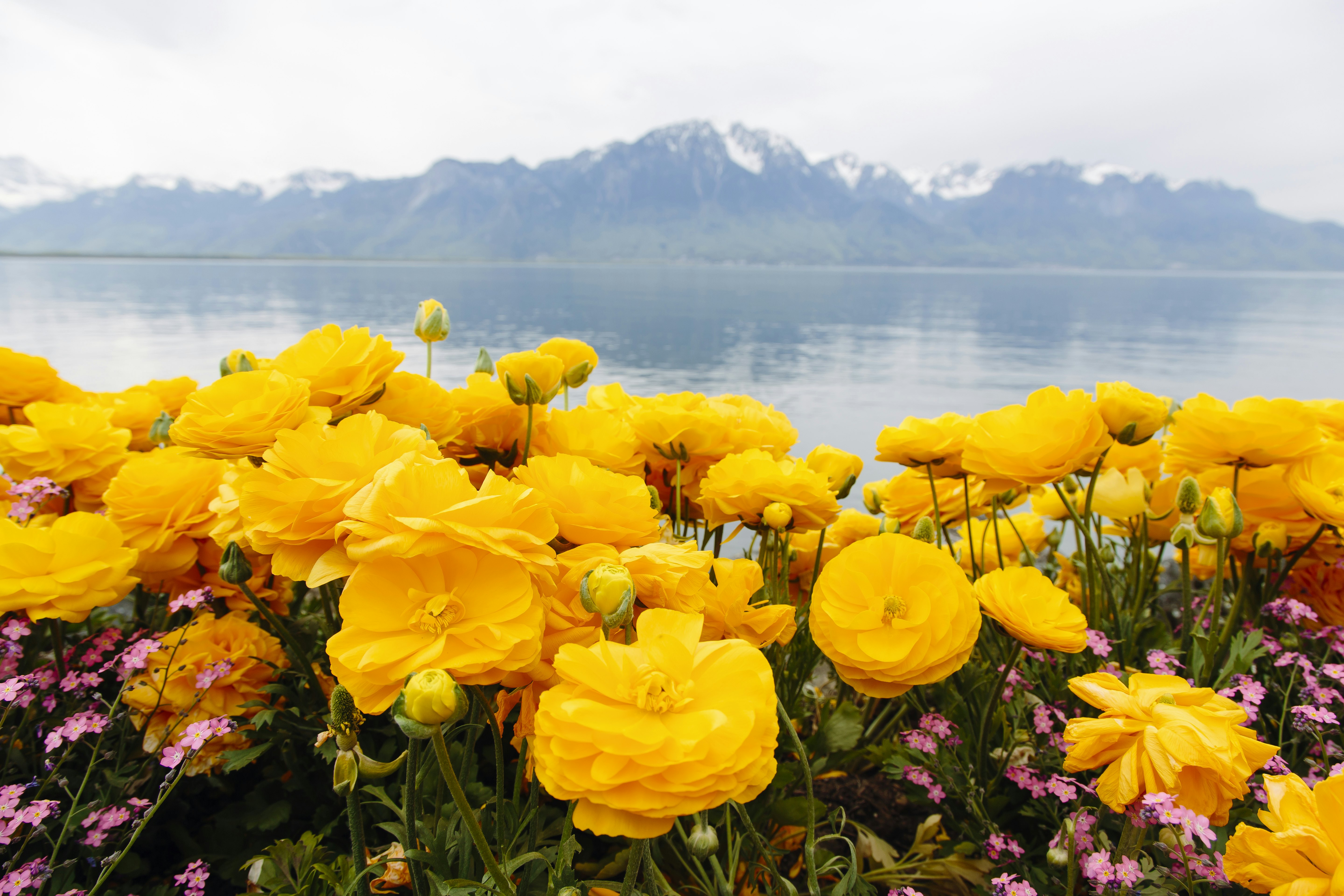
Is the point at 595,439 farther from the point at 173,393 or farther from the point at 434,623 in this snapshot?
the point at 173,393

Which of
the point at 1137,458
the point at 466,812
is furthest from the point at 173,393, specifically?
the point at 1137,458

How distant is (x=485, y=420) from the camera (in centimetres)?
113

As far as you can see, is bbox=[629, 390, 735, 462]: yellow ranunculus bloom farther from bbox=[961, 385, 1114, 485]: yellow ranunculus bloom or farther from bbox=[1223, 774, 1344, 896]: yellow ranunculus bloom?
bbox=[1223, 774, 1344, 896]: yellow ranunculus bloom

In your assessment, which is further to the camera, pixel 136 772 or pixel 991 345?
pixel 991 345

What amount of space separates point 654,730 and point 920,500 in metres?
1.04

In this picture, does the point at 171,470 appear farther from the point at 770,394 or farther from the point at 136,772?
the point at 770,394

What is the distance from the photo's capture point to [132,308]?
→ 19750mm

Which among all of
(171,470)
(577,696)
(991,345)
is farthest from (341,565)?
(991,345)

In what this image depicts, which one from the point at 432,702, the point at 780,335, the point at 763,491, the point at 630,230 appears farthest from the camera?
the point at 630,230

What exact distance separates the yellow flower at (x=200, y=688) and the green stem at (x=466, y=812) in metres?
0.66

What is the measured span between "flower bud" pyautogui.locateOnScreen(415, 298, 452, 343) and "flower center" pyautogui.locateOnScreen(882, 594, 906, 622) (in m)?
0.91

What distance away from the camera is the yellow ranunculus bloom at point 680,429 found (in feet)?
3.55

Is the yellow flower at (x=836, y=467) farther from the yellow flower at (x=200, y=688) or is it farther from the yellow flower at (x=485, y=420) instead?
the yellow flower at (x=200, y=688)

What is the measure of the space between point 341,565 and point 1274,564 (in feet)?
5.82
